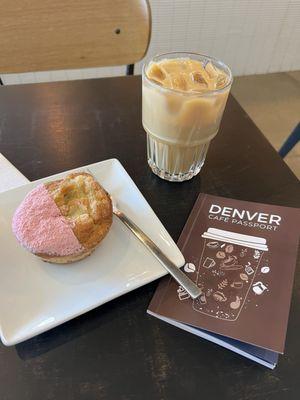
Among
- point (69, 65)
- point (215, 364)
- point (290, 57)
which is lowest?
point (290, 57)

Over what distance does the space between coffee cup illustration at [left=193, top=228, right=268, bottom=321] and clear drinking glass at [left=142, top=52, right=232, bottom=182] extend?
152 millimetres

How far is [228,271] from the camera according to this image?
0.47 meters

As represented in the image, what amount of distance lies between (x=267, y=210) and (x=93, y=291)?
31cm

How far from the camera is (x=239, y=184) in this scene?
625 millimetres

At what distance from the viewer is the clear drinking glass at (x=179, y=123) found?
0.52 m

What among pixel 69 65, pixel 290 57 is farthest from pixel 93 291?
pixel 290 57

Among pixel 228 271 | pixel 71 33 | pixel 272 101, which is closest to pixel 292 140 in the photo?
pixel 272 101

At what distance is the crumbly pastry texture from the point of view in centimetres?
44

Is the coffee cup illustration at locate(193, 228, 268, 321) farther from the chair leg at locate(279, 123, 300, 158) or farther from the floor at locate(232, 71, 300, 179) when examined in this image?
the floor at locate(232, 71, 300, 179)

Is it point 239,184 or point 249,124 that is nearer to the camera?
point 239,184

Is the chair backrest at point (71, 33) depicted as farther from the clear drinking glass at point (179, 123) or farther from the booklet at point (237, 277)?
the booklet at point (237, 277)

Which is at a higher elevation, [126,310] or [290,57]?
[126,310]

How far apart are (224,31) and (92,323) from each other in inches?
75.1

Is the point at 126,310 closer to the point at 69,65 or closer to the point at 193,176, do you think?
the point at 193,176
